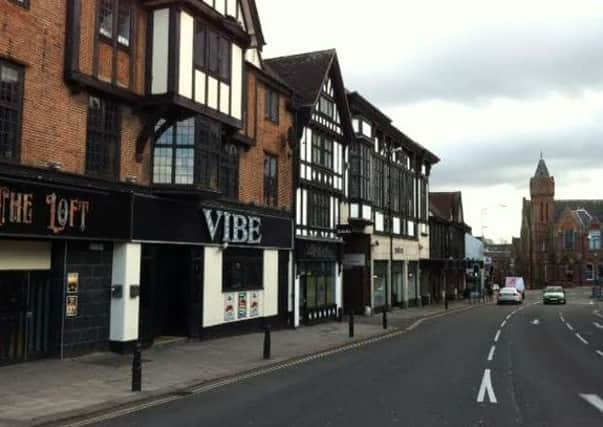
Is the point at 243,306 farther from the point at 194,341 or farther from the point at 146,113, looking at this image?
the point at 146,113

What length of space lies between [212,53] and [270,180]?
7292 millimetres

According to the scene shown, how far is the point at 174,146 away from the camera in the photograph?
61.4 feet

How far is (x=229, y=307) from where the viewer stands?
22.4 metres

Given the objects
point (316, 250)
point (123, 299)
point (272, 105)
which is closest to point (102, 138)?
point (123, 299)

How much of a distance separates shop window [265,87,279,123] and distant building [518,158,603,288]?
8777cm

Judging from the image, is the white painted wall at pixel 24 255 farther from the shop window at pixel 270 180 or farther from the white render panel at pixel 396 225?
the white render panel at pixel 396 225

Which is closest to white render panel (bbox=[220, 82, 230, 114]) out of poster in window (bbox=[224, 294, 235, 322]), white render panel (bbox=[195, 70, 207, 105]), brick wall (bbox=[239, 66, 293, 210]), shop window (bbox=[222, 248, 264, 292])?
white render panel (bbox=[195, 70, 207, 105])

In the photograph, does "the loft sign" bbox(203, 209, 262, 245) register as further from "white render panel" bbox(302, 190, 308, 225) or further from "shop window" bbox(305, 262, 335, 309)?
"shop window" bbox(305, 262, 335, 309)

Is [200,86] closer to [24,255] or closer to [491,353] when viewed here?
[24,255]

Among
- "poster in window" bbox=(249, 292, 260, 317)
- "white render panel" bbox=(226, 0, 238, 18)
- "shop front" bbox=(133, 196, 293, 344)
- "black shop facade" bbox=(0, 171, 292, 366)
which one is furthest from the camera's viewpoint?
"poster in window" bbox=(249, 292, 260, 317)

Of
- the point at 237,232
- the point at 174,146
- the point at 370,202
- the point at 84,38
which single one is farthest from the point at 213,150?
the point at 370,202

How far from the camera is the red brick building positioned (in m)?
14.3

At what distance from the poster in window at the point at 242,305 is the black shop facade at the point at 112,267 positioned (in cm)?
7

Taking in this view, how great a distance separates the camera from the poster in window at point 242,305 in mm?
23109
